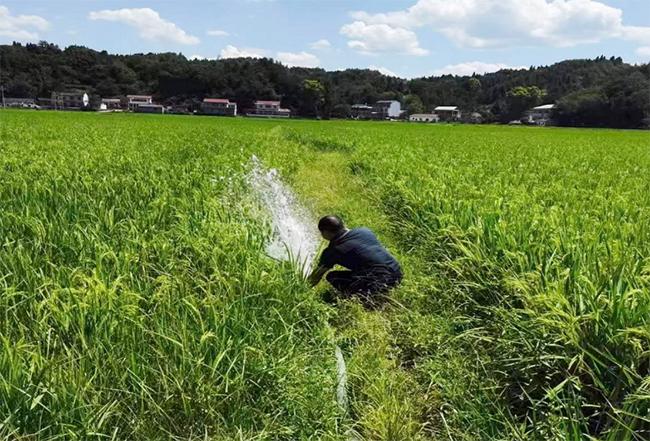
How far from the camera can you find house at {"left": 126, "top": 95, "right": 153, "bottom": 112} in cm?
10125

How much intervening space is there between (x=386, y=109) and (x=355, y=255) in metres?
123

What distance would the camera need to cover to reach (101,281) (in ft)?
11.0

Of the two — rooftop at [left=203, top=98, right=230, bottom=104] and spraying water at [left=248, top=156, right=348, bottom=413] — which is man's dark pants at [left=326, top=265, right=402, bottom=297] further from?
rooftop at [left=203, top=98, right=230, bottom=104]

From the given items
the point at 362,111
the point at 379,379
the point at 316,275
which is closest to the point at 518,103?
the point at 362,111

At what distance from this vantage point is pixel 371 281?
16.1 feet

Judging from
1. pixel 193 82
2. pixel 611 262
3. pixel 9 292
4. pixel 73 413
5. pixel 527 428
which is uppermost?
pixel 193 82

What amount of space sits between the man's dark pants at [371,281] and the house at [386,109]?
119 meters

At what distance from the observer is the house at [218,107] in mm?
98500

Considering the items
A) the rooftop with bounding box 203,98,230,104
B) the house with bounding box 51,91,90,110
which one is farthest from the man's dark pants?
the house with bounding box 51,91,90,110

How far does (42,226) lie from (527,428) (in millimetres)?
4180

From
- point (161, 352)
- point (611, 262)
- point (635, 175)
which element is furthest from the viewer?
point (635, 175)

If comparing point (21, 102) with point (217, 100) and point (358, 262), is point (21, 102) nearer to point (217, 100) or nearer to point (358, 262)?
point (217, 100)

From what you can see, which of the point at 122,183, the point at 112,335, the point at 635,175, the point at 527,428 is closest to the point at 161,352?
the point at 112,335

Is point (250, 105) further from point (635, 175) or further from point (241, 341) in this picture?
point (241, 341)
